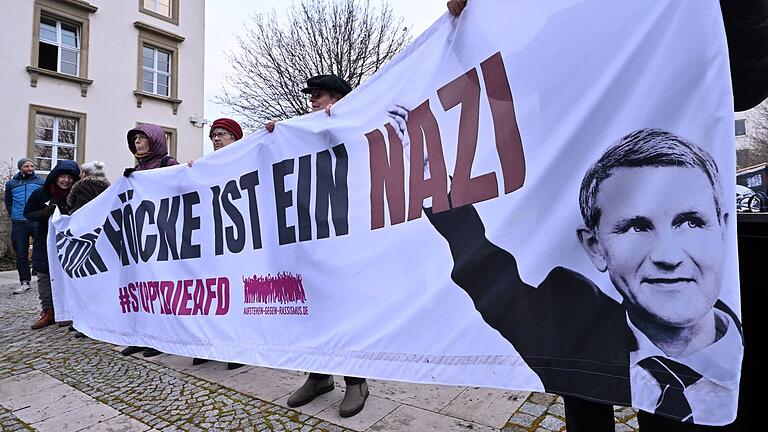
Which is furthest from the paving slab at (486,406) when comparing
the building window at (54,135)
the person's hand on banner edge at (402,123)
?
the building window at (54,135)

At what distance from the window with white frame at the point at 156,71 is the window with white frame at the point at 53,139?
3028 millimetres

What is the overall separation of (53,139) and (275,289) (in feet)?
50.9

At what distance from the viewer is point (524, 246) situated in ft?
4.44

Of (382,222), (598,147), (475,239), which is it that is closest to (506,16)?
(598,147)

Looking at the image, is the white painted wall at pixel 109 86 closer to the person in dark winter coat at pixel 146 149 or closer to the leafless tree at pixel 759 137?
the person in dark winter coat at pixel 146 149

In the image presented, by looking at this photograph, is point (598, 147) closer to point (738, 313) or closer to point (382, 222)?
point (738, 313)

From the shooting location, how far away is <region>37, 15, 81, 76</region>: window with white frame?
13719mm

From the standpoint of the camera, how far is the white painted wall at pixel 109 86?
1268 cm

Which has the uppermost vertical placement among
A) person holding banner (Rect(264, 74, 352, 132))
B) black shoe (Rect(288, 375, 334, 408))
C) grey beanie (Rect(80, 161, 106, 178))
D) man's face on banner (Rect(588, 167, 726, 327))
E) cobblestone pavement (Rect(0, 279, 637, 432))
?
person holding banner (Rect(264, 74, 352, 132))

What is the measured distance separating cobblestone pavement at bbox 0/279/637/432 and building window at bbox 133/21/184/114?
49.2ft

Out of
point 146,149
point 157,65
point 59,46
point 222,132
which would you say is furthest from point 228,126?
point 157,65

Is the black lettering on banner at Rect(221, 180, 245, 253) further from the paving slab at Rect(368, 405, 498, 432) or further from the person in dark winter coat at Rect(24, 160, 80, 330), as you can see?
the person in dark winter coat at Rect(24, 160, 80, 330)


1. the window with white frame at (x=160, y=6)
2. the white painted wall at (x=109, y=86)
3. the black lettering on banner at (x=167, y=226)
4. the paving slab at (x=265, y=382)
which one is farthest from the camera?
the window with white frame at (x=160, y=6)

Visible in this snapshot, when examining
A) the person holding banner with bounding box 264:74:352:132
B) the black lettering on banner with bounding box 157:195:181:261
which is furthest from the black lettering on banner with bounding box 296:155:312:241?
the black lettering on banner with bounding box 157:195:181:261
